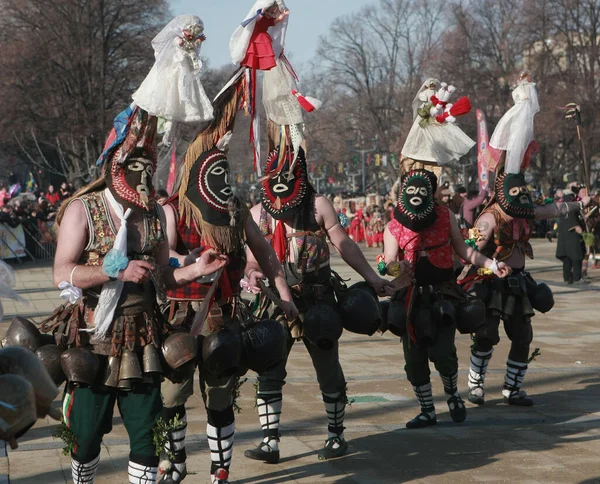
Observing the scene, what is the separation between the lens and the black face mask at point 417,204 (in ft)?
23.2

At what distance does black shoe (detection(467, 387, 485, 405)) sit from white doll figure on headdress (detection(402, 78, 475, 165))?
193 cm

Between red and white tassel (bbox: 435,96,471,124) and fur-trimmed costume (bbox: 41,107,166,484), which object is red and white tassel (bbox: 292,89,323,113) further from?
red and white tassel (bbox: 435,96,471,124)

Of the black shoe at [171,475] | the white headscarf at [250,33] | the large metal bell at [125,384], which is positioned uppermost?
the white headscarf at [250,33]

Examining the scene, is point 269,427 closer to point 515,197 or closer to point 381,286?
point 381,286

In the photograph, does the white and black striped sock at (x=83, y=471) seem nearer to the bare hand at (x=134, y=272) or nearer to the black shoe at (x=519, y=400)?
the bare hand at (x=134, y=272)

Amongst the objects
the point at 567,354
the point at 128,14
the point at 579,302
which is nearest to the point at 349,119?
the point at 128,14

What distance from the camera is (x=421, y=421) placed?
7137mm

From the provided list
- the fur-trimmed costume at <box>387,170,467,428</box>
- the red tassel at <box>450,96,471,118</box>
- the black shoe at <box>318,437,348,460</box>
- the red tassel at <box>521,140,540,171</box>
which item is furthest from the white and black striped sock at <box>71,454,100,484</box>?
the red tassel at <box>521,140,540,171</box>

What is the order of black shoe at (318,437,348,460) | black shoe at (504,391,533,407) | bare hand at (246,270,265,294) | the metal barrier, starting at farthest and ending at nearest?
the metal barrier
black shoe at (504,391,533,407)
black shoe at (318,437,348,460)
bare hand at (246,270,265,294)

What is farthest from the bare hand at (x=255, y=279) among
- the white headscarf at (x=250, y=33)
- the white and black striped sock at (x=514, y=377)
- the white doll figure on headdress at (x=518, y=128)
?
the white doll figure on headdress at (x=518, y=128)

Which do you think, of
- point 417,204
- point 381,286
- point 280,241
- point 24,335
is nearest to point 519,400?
point 417,204

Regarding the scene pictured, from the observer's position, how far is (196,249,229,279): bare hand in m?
4.57

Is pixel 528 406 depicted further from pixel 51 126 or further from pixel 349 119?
pixel 349 119

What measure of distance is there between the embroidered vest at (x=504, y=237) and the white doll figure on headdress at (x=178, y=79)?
378 cm
